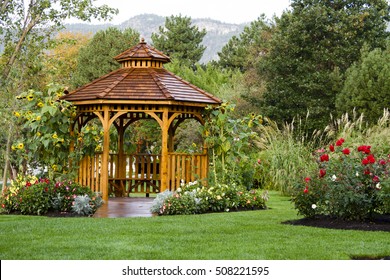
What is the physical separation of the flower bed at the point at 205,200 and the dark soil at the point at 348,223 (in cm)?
211

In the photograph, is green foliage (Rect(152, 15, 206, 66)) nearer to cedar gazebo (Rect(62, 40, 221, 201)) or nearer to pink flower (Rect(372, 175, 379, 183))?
cedar gazebo (Rect(62, 40, 221, 201))

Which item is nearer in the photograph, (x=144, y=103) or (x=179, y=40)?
(x=144, y=103)

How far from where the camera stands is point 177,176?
13477 mm

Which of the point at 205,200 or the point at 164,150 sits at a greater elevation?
the point at 164,150

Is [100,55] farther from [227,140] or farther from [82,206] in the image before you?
[82,206]

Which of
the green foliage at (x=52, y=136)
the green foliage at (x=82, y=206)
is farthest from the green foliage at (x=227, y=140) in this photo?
the green foliage at (x=82, y=206)

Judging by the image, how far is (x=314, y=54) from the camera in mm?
28984

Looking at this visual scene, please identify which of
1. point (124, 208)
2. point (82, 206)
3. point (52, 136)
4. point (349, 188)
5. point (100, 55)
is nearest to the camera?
point (349, 188)

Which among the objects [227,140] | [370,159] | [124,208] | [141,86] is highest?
[141,86]

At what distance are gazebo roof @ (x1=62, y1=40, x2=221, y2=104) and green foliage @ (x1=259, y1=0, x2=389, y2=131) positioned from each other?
14.0 meters

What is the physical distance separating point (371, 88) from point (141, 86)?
12998 millimetres

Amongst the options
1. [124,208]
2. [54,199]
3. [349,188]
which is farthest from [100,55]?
[349,188]

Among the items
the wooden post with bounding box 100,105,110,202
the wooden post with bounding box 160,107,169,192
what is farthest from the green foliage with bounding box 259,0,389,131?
the wooden post with bounding box 100,105,110,202
